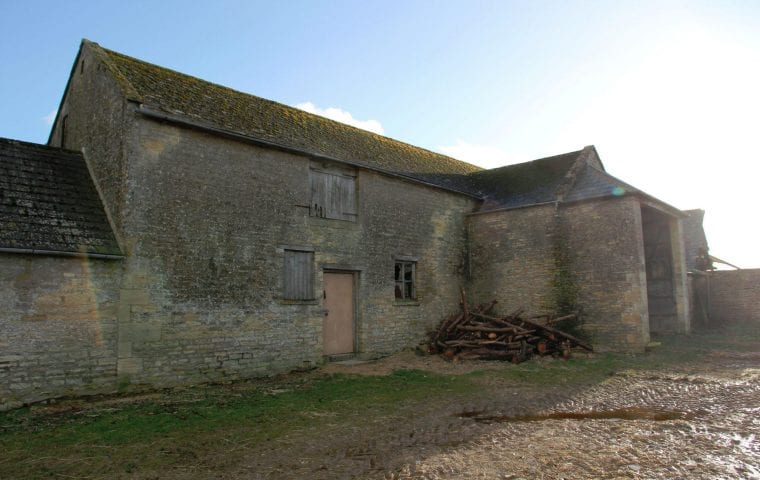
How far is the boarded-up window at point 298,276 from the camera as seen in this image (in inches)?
481

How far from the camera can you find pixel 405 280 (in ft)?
50.7

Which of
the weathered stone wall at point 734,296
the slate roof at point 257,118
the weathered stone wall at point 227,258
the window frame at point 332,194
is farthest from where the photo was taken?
the weathered stone wall at point 734,296

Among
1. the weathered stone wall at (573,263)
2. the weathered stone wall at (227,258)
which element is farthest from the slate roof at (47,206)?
the weathered stone wall at (573,263)

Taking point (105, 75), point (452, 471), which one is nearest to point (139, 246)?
point (105, 75)

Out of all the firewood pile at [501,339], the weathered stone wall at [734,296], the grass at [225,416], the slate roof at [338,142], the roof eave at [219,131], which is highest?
the slate roof at [338,142]

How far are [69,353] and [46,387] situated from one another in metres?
0.64

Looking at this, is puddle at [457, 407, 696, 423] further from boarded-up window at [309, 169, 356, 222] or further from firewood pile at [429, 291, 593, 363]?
boarded-up window at [309, 169, 356, 222]

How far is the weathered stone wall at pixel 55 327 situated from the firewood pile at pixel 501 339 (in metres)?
8.43

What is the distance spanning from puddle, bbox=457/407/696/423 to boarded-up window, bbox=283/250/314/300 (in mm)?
5852

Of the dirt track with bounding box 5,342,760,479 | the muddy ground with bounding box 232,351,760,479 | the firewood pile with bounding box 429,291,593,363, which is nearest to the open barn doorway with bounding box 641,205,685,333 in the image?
the firewood pile with bounding box 429,291,593,363

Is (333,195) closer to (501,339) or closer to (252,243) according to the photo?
(252,243)

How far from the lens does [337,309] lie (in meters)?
13.4

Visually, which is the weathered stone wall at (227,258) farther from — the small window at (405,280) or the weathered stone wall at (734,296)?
the weathered stone wall at (734,296)

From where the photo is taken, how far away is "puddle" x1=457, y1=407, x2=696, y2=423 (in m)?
7.23
